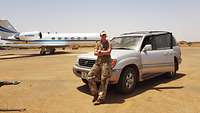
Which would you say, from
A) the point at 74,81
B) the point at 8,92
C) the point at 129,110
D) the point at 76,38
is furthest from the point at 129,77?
the point at 76,38

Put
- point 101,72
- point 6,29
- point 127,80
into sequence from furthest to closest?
point 6,29, point 127,80, point 101,72

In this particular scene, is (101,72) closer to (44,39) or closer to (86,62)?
(86,62)

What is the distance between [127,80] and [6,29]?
3325 cm

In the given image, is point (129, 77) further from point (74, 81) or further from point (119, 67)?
point (74, 81)

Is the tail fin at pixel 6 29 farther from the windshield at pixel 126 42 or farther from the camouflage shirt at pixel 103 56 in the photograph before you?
the camouflage shirt at pixel 103 56

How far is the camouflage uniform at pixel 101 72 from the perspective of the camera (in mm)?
6633

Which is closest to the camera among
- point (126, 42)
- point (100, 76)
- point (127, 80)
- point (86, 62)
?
point (100, 76)

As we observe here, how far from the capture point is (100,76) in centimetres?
696

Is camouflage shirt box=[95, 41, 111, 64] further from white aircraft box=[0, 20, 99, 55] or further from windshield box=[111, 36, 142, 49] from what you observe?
white aircraft box=[0, 20, 99, 55]

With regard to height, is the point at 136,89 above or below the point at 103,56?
below

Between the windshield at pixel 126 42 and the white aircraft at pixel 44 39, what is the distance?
84.1 feet

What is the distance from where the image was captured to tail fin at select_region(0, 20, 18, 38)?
35.8 m

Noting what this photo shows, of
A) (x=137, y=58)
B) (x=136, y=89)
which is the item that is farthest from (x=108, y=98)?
(x=137, y=58)

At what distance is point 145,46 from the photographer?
818 cm
